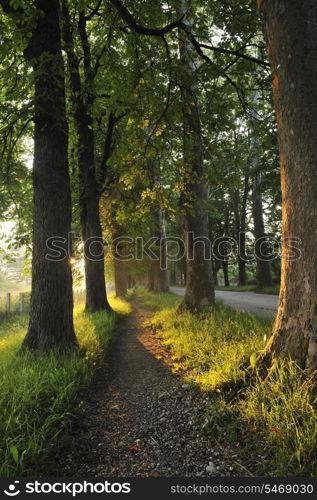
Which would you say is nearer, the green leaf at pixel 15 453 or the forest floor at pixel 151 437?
the green leaf at pixel 15 453

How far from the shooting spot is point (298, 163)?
2988 mm

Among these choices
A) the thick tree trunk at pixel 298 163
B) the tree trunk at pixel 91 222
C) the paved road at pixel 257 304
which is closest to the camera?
the thick tree trunk at pixel 298 163

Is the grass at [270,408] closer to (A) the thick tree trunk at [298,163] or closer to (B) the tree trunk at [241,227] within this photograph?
(A) the thick tree trunk at [298,163]

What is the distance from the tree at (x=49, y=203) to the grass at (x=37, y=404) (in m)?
0.53

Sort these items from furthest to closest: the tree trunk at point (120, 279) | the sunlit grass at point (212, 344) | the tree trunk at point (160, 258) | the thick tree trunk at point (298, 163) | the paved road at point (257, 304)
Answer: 1. the tree trunk at point (120, 279)
2. the tree trunk at point (160, 258)
3. the paved road at point (257, 304)
4. the sunlit grass at point (212, 344)
5. the thick tree trunk at point (298, 163)

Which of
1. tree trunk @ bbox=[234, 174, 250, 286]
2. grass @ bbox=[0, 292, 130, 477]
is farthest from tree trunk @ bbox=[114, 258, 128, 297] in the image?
grass @ bbox=[0, 292, 130, 477]

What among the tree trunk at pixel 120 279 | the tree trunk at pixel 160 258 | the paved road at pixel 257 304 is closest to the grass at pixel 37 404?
the paved road at pixel 257 304

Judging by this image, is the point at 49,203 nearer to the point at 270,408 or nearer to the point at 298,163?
the point at 298,163

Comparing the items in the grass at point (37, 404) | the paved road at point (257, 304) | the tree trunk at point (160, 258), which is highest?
the tree trunk at point (160, 258)

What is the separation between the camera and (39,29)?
5.05 metres

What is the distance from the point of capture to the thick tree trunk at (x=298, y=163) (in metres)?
2.87

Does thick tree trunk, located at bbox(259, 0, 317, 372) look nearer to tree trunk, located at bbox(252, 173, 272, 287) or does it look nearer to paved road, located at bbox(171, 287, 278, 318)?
paved road, located at bbox(171, 287, 278, 318)

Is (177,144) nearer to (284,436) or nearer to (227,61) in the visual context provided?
(227,61)

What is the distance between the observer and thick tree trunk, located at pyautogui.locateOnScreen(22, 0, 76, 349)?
→ 193 inches
